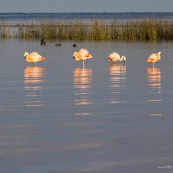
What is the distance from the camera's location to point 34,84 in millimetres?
14000

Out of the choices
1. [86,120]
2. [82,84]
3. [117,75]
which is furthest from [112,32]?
[86,120]

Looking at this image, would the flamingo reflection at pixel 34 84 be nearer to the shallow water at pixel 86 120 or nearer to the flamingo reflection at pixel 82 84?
the shallow water at pixel 86 120

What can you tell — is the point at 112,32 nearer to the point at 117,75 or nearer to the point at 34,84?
the point at 117,75

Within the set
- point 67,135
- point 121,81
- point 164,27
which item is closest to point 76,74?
point 121,81

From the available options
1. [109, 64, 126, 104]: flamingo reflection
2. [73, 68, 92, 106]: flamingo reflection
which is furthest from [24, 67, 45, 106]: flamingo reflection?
[109, 64, 126, 104]: flamingo reflection

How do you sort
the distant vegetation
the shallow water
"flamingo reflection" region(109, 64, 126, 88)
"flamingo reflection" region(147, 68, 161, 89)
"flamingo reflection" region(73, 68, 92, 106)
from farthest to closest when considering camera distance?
the distant vegetation → "flamingo reflection" region(109, 64, 126, 88) → "flamingo reflection" region(147, 68, 161, 89) → "flamingo reflection" region(73, 68, 92, 106) → the shallow water

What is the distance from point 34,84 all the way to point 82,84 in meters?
0.91

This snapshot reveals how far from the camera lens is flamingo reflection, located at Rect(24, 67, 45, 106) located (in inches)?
451

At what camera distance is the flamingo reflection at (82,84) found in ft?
37.5

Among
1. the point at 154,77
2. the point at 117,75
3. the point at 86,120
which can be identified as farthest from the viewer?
the point at 117,75

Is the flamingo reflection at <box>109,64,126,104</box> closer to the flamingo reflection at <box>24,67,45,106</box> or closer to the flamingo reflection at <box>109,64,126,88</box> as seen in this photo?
the flamingo reflection at <box>109,64,126,88</box>

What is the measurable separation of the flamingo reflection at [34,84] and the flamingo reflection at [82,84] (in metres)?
0.64

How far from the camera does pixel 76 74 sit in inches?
635

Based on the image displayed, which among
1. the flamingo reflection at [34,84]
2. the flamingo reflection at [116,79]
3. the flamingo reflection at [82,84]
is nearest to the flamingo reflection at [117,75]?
the flamingo reflection at [116,79]
